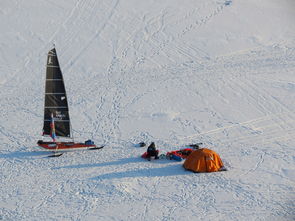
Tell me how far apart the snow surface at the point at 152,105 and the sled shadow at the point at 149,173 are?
0.23 ft

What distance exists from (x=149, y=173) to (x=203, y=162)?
2011mm

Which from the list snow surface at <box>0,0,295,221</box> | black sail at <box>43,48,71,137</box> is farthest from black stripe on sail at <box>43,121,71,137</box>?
snow surface at <box>0,0,295,221</box>

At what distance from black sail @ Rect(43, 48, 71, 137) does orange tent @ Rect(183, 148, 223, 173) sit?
5005mm

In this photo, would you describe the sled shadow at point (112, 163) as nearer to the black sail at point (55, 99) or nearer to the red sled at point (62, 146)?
the red sled at point (62, 146)

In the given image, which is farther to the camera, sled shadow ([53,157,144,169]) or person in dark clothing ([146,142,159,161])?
person in dark clothing ([146,142,159,161])

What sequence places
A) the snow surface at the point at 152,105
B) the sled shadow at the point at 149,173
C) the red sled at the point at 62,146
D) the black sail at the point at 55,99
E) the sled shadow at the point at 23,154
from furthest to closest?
the red sled at the point at 62,146 → the sled shadow at the point at 23,154 → the black sail at the point at 55,99 → the sled shadow at the point at 149,173 → the snow surface at the point at 152,105

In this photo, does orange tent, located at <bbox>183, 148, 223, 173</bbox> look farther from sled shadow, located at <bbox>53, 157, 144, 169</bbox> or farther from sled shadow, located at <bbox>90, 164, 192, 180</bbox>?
sled shadow, located at <bbox>53, 157, 144, 169</bbox>

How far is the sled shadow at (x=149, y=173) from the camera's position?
17422 mm

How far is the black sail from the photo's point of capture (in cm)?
1800

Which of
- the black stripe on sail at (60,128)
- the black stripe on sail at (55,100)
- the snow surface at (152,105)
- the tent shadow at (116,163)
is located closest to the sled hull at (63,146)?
the snow surface at (152,105)

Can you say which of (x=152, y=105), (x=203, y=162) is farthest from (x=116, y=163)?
(x=152, y=105)

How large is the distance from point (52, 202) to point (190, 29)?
17272mm

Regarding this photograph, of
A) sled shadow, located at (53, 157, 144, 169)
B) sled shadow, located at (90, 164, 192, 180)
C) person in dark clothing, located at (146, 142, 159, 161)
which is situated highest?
person in dark clothing, located at (146, 142, 159, 161)

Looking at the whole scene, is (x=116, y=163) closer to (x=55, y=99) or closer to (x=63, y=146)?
(x=63, y=146)
